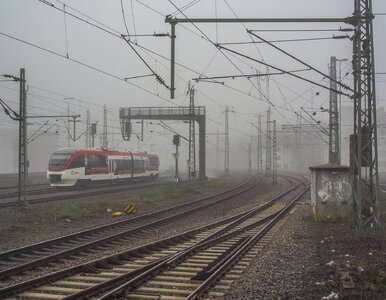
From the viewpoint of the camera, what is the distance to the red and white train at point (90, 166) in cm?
3219

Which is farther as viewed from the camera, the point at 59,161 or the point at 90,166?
the point at 90,166

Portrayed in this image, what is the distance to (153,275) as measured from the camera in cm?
860

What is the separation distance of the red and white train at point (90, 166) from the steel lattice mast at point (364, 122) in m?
23.0

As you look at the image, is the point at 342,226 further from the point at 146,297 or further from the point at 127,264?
the point at 146,297

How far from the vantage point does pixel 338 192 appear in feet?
53.4

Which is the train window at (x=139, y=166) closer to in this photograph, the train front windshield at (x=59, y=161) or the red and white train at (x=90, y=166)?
the red and white train at (x=90, y=166)

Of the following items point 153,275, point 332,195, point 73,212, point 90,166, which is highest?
point 90,166

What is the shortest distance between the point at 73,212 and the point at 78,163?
50.6ft

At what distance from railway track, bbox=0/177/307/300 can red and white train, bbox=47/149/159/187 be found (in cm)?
2148

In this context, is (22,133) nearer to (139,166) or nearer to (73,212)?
(73,212)

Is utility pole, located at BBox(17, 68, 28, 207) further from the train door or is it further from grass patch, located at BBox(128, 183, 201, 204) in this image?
the train door

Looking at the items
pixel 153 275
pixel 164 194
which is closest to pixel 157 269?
pixel 153 275

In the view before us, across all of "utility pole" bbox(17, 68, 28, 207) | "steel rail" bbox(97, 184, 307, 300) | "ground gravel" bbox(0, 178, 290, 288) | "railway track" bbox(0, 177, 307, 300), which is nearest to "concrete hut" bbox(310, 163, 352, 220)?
"ground gravel" bbox(0, 178, 290, 288)

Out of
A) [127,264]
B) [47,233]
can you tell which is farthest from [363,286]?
[47,233]
